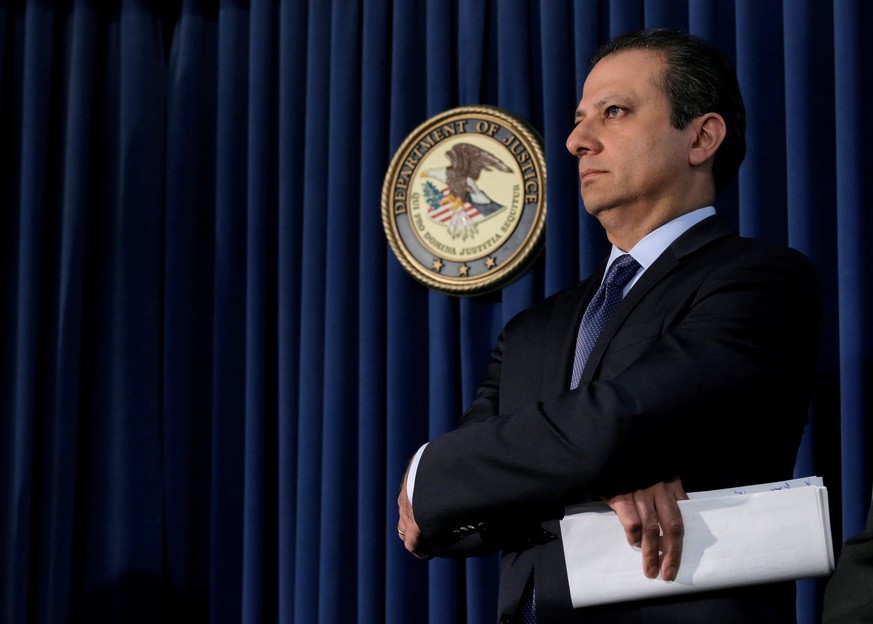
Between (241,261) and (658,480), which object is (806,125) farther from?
(241,261)

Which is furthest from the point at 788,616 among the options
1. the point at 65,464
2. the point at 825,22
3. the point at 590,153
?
the point at 65,464

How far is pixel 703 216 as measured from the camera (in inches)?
67.8

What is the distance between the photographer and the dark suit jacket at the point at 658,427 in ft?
4.43

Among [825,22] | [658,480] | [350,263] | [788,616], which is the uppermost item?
[825,22]

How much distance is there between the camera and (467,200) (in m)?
2.55

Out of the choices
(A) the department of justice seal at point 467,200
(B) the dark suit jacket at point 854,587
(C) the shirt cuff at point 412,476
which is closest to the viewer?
(B) the dark suit jacket at point 854,587

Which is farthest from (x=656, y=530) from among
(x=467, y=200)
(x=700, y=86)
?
(x=467, y=200)

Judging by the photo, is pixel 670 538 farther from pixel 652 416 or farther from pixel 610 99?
pixel 610 99

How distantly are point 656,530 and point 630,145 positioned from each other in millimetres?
664

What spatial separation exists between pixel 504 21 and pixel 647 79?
0.82m

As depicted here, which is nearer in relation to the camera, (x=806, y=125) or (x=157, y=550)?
(x=806, y=125)

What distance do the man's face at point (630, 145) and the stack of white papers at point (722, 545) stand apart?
0.54 metres

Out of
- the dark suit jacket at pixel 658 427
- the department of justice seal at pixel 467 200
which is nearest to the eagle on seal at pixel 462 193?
the department of justice seal at pixel 467 200

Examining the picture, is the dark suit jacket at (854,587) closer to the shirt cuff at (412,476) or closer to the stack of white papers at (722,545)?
the stack of white papers at (722,545)
